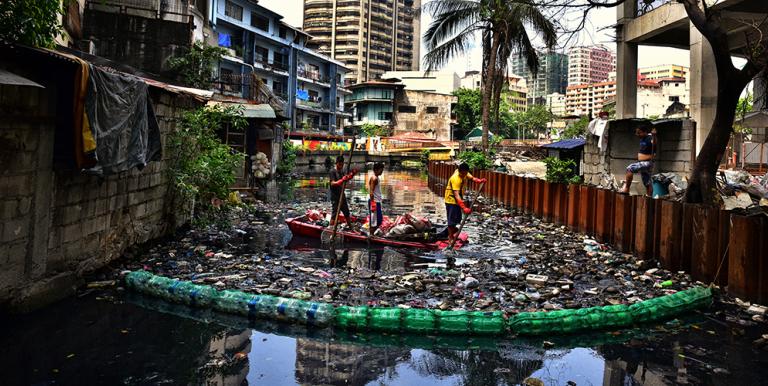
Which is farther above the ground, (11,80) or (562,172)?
(11,80)

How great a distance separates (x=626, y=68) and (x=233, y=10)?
34.4 metres

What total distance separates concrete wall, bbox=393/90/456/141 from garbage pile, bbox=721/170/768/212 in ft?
167

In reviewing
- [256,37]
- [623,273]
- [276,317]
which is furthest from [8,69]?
[256,37]

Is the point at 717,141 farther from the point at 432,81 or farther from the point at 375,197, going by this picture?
the point at 432,81

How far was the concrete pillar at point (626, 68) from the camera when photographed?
17.3 m

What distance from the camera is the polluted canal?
4539 mm

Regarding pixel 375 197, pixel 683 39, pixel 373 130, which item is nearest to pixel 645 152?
pixel 375 197

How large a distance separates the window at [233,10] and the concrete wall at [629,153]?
111 ft

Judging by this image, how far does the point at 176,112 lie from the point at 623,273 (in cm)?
851

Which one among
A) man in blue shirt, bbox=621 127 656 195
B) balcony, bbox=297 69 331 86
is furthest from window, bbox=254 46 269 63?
man in blue shirt, bbox=621 127 656 195

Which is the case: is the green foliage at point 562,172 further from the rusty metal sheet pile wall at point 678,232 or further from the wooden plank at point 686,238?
the wooden plank at point 686,238

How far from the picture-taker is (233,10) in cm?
4319

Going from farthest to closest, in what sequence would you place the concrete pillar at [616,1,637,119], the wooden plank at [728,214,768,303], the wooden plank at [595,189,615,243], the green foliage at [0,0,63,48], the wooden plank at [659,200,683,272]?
the concrete pillar at [616,1,637,119], the wooden plank at [595,189,615,243], the wooden plank at [659,200,683,272], the wooden plank at [728,214,768,303], the green foliage at [0,0,63,48]

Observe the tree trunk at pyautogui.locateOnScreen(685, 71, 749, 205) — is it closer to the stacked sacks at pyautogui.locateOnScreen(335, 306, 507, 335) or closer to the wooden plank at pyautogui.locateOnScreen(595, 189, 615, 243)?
the wooden plank at pyautogui.locateOnScreen(595, 189, 615, 243)
